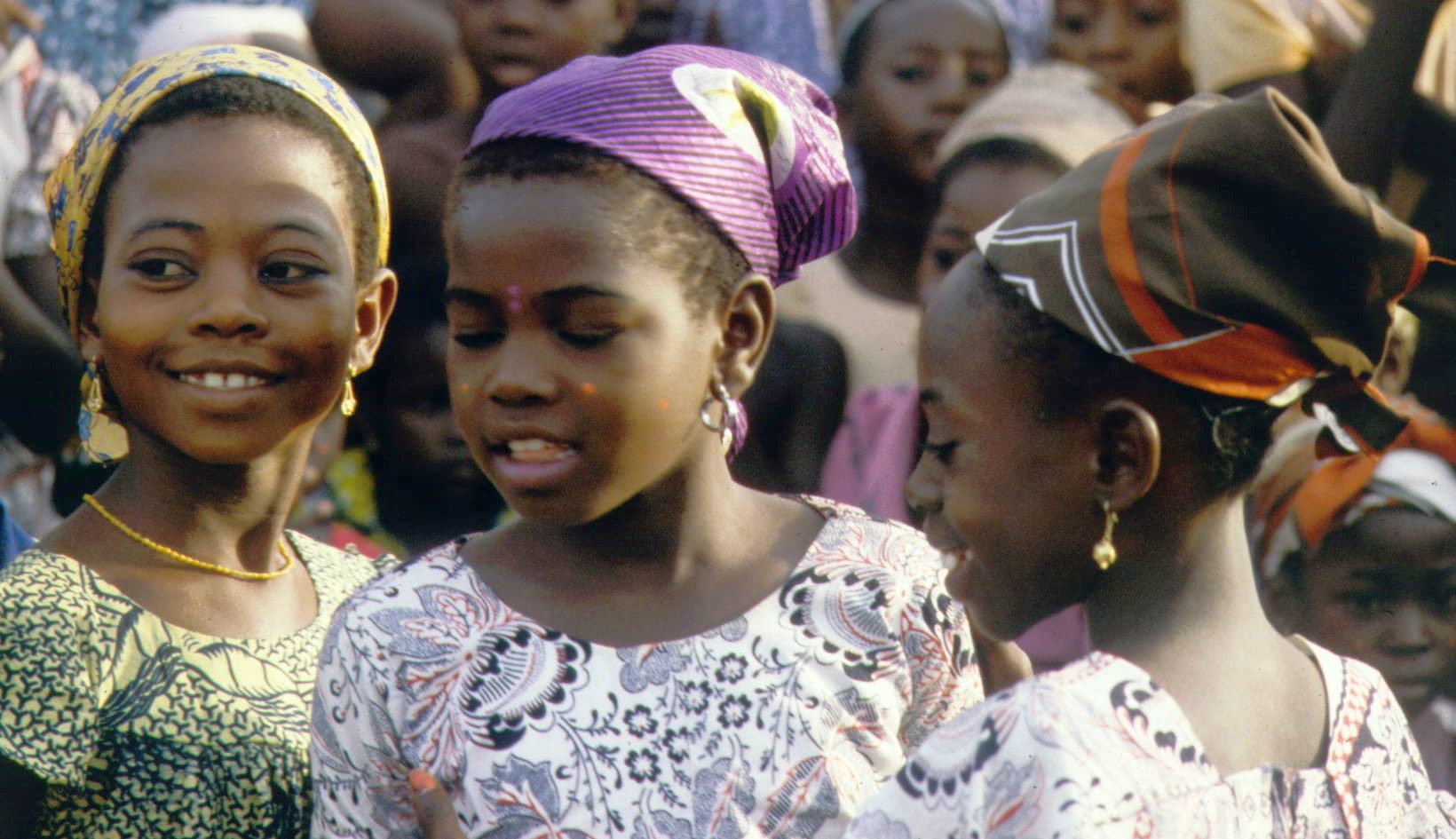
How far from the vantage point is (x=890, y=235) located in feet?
17.4

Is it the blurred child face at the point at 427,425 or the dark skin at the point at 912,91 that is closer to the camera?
the blurred child face at the point at 427,425

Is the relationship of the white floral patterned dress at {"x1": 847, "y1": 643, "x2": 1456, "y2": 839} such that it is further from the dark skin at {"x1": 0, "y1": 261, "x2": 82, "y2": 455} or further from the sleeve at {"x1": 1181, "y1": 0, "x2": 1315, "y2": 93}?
the sleeve at {"x1": 1181, "y1": 0, "x2": 1315, "y2": 93}

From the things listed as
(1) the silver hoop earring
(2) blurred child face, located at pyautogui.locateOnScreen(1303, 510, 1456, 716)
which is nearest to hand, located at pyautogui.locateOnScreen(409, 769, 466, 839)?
(1) the silver hoop earring

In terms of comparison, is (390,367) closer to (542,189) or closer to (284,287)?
(284,287)

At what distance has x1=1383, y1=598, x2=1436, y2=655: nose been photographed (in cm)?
405

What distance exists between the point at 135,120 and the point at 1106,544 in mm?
1628

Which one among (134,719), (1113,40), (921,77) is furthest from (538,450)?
(1113,40)

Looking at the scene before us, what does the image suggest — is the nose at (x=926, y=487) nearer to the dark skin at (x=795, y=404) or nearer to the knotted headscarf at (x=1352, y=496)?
the knotted headscarf at (x=1352, y=496)

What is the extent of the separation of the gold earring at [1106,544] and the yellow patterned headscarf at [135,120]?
4.57 feet

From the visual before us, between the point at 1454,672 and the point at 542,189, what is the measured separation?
2761 millimetres

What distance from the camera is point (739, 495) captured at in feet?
8.39

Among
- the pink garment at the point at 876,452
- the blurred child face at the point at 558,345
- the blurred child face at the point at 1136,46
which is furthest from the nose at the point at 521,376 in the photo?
the blurred child face at the point at 1136,46

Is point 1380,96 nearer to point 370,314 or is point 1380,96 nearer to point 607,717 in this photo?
point 370,314

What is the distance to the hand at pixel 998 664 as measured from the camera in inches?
106
